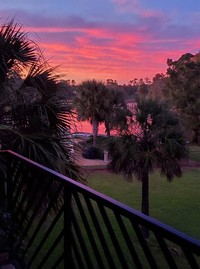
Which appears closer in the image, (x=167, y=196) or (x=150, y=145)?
(x=150, y=145)

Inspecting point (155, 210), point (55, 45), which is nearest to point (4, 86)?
point (155, 210)

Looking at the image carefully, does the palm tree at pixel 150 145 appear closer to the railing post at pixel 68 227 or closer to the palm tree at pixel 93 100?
the railing post at pixel 68 227

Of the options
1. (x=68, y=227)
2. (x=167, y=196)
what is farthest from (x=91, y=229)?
(x=167, y=196)

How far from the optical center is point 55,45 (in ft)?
50.5

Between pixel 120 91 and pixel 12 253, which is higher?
pixel 120 91

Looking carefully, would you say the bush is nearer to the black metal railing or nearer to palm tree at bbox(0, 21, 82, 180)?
palm tree at bbox(0, 21, 82, 180)

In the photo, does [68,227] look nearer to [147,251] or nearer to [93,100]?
[147,251]

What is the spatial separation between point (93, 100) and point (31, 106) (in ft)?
75.9

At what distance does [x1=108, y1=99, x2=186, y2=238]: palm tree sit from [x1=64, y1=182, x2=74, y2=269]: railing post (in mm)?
9150

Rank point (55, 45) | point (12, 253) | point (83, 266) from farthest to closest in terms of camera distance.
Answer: point (55, 45) → point (12, 253) → point (83, 266)

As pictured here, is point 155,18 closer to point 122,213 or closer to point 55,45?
point 55,45

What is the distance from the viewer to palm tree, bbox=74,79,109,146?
95.0 ft

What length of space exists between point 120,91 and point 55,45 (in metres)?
15.2

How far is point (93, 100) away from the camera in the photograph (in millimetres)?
28984
